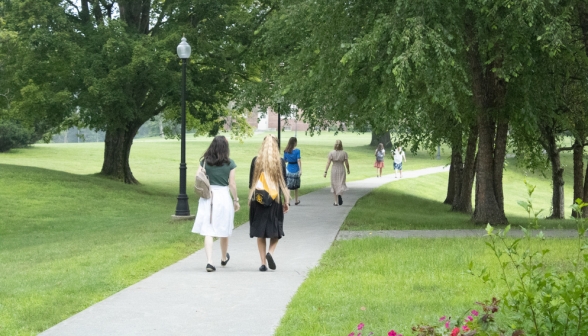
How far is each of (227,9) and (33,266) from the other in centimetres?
1966

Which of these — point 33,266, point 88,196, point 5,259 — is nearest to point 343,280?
point 33,266

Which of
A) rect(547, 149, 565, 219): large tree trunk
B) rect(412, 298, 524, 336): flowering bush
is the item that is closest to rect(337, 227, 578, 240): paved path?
rect(412, 298, 524, 336): flowering bush

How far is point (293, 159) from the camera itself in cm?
2059

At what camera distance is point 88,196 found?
28797mm

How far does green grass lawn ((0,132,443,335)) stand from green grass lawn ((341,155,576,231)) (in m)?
3.03

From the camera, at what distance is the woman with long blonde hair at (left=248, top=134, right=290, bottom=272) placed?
10656mm

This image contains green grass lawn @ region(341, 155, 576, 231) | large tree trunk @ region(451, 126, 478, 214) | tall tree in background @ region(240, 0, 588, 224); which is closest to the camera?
tall tree in background @ region(240, 0, 588, 224)

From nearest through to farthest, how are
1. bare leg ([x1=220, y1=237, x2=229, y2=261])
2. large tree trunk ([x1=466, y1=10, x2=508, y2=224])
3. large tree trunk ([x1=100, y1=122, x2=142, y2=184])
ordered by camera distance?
bare leg ([x1=220, y1=237, x2=229, y2=261])
large tree trunk ([x1=466, y1=10, x2=508, y2=224])
large tree trunk ([x1=100, y1=122, x2=142, y2=184])

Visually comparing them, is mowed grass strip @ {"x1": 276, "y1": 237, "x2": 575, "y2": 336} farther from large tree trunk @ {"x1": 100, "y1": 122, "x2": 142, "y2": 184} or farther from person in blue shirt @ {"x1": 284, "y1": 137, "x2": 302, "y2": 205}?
large tree trunk @ {"x1": 100, "y1": 122, "x2": 142, "y2": 184}

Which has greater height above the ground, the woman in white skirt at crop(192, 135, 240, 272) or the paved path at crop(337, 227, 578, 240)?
the woman in white skirt at crop(192, 135, 240, 272)

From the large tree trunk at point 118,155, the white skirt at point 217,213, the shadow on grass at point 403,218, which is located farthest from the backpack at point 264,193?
the large tree trunk at point 118,155

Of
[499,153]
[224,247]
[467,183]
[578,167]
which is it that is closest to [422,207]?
[467,183]

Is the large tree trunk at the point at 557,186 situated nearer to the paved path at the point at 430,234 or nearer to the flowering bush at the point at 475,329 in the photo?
the paved path at the point at 430,234

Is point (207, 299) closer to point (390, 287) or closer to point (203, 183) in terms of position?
point (390, 287)
